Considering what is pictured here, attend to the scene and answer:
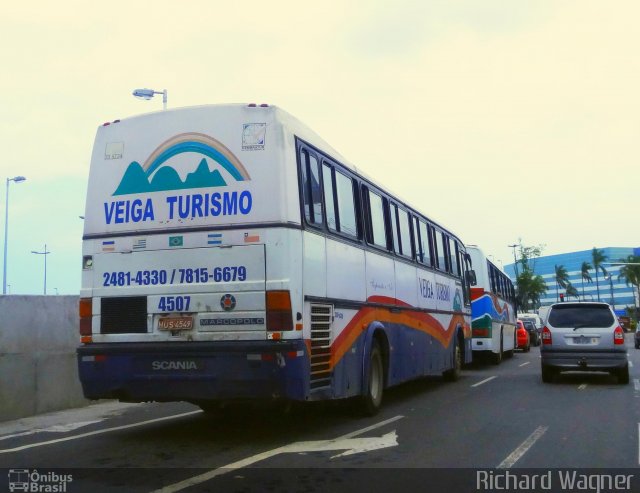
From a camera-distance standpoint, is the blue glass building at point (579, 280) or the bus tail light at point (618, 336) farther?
the blue glass building at point (579, 280)

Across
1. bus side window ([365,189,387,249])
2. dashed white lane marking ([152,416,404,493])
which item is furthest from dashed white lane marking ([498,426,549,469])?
bus side window ([365,189,387,249])

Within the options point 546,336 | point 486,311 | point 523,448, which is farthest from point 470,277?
point 523,448

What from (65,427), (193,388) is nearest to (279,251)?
(193,388)

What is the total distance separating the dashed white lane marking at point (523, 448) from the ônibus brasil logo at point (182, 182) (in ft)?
12.6

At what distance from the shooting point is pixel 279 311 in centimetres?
827

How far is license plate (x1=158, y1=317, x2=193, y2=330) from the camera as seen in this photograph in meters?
8.58

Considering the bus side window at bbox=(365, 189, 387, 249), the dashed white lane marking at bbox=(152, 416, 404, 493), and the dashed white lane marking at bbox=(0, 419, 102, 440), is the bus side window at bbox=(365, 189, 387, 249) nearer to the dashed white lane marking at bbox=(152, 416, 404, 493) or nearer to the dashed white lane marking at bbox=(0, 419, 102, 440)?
the dashed white lane marking at bbox=(152, 416, 404, 493)

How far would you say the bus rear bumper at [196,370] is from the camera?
26.9ft

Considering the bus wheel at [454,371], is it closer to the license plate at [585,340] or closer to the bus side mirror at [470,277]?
the license plate at [585,340]

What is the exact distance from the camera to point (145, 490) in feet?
20.6

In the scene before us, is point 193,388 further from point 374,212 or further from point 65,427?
point 374,212

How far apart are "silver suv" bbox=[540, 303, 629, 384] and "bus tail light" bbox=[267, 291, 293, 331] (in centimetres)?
947

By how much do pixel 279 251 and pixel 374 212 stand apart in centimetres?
371

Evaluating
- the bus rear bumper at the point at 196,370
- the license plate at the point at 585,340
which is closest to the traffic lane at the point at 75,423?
the bus rear bumper at the point at 196,370
